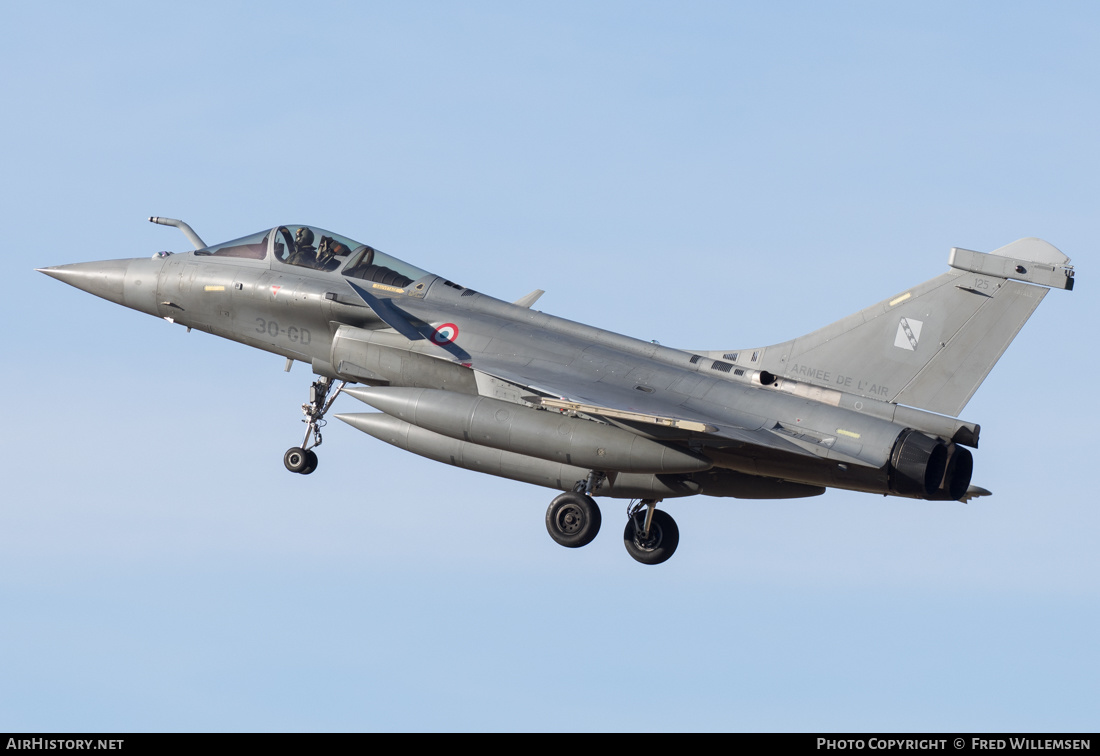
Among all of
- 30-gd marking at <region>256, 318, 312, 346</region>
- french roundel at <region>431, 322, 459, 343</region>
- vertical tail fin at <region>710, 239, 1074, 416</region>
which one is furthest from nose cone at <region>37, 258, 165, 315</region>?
vertical tail fin at <region>710, 239, 1074, 416</region>

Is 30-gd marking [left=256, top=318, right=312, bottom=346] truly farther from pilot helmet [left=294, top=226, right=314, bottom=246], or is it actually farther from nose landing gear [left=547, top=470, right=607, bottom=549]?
nose landing gear [left=547, top=470, right=607, bottom=549]

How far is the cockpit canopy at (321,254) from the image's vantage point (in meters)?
19.0

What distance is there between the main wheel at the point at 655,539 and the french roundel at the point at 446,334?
11.1 feet

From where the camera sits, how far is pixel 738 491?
17516mm

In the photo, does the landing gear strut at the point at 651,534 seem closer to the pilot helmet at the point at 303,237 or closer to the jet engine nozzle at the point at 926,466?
the jet engine nozzle at the point at 926,466

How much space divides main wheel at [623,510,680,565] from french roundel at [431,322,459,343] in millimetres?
3374

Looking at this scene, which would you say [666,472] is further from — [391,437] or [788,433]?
[391,437]

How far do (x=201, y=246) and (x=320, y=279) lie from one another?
2.42 metres

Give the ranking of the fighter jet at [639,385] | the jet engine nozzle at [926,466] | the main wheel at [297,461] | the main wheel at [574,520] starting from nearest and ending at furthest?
the jet engine nozzle at [926,466]
the fighter jet at [639,385]
the main wheel at [574,520]
the main wheel at [297,461]

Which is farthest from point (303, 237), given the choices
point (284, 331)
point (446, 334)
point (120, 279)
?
point (446, 334)

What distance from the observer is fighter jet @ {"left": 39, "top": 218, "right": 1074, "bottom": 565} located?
15.3 metres

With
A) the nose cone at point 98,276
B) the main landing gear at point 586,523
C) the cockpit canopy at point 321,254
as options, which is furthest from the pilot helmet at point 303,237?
the main landing gear at point 586,523

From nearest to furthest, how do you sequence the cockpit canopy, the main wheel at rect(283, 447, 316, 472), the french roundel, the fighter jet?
the fighter jet → the french roundel → the main wheel at rect(283, 447, 316, 472) → the cockpit canopy
